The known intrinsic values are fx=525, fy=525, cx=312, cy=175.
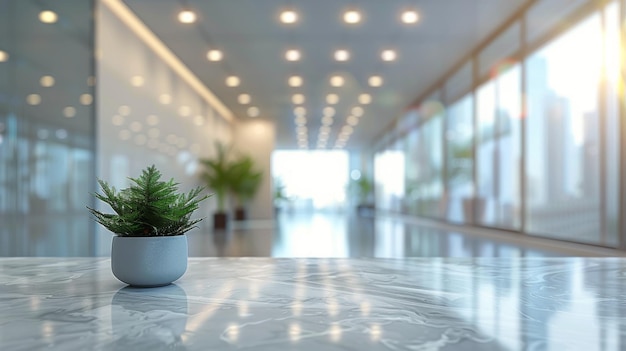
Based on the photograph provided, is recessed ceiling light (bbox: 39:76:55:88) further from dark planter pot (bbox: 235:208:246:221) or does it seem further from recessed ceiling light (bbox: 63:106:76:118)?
dark planter pot (bbox: 235:208:246:221)

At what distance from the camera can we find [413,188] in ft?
54.8

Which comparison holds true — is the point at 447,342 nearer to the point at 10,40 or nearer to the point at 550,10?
the point at 10,40

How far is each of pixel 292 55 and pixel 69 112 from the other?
462 centimetres

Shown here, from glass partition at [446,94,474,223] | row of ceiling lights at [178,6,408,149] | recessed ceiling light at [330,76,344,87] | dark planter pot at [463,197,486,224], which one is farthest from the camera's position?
recessed ceiling light at [330,76,344,87]

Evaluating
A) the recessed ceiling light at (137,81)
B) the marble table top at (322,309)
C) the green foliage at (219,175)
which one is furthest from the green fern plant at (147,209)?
the green foliage at (219,175)

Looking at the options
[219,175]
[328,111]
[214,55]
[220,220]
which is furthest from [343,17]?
[328,111]

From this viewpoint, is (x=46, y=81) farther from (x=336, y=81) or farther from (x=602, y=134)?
(x=336, y=81)

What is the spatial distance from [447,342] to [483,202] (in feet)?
33.1

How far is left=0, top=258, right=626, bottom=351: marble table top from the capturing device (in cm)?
79

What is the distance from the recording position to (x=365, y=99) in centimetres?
1415

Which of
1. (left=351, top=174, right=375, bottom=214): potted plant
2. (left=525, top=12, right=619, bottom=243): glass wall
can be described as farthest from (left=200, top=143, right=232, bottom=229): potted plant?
(left=351, top=174, right=375, bottom=214): potted plant

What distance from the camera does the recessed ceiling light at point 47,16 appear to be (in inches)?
235

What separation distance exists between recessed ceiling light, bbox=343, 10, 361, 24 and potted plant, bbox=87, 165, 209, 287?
6898 mm

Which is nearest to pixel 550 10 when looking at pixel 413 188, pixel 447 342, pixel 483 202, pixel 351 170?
pixel 483 202
